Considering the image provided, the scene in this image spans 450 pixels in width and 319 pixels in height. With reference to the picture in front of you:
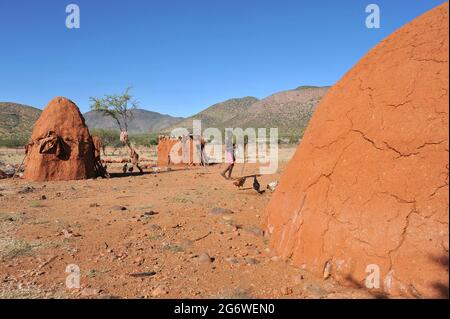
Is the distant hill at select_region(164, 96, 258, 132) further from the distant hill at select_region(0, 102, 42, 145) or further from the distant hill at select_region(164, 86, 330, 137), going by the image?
the distant hill at select_region(0, 102, 42, 145)

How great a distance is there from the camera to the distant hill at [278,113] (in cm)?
7444

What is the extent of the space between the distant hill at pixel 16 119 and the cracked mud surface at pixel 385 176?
5639 cm

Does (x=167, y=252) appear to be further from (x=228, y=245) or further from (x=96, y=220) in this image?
(x=96, y=220)

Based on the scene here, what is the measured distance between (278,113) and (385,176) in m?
79.5

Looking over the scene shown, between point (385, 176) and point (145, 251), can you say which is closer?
point (385, 176)

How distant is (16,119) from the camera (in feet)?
204

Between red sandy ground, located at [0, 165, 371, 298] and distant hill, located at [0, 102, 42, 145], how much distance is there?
5216cm

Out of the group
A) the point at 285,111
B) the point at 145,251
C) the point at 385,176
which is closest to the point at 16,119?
the point at 285,111

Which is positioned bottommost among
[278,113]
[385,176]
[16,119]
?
[385,176]

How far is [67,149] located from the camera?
1252 centimetres

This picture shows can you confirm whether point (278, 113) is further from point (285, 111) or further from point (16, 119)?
point (16, 119)

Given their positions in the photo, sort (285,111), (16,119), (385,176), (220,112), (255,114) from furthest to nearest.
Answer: (220,112) < (255,114) < (285,111) < (16,119) < (385,176)

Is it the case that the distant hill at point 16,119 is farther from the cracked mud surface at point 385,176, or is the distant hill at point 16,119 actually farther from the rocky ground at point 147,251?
the cracked mud surface at point 385,176
